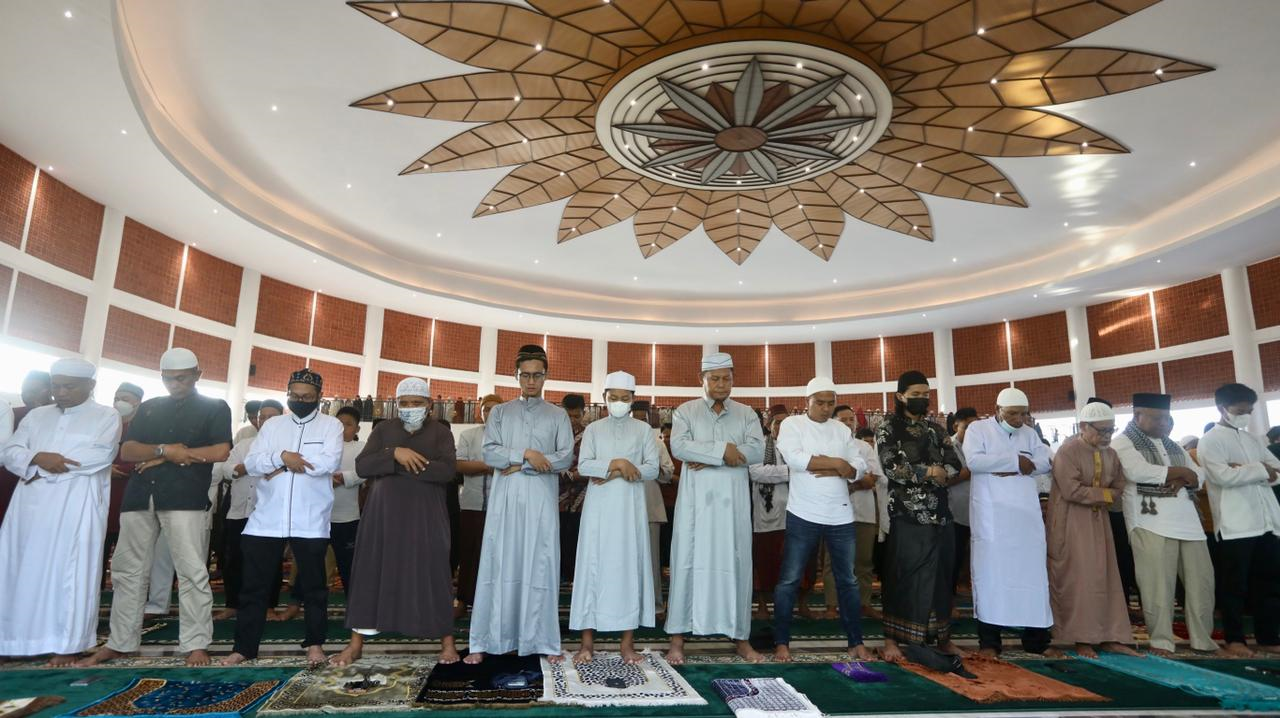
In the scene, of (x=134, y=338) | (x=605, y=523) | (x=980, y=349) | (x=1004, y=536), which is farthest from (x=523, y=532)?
(x=980, y=349)

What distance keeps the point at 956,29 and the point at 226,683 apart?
23.7ft

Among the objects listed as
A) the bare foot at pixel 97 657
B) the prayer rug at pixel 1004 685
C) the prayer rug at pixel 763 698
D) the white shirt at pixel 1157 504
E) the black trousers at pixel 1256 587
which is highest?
the white shirt at pixel 1157 504

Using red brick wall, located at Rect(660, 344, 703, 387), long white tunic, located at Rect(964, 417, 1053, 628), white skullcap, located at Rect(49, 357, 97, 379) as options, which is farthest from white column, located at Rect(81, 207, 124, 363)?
red brick wall, located at Rect(660, 344, 703, 387)

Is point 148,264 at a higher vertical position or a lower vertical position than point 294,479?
higher

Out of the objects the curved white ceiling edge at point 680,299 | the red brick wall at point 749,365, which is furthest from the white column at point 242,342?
the red brick wall at point 749,365

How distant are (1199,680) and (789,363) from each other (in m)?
14.3

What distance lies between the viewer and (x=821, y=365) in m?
17.3

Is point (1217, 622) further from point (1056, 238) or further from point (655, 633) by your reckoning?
point (1056, 238)

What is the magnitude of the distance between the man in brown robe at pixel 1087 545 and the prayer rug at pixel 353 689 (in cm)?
365

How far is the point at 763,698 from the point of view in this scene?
292 centimetres

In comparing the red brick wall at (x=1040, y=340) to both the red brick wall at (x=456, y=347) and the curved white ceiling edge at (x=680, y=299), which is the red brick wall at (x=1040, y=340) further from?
the red brick wall at (x=456, y=347)

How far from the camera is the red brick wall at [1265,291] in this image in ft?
35.4

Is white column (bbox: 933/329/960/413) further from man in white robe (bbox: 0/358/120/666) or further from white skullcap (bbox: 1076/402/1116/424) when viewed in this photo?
man in white robe (bbox: 0/358/120/666)

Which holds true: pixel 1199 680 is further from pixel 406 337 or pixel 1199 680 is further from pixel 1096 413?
pixel 406 337
